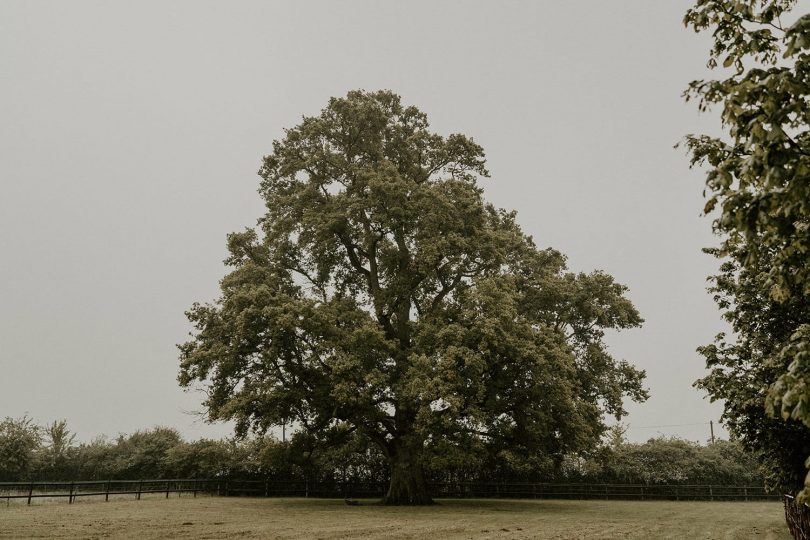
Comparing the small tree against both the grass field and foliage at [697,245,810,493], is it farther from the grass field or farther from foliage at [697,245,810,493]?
foliage at [697,245,810,493]

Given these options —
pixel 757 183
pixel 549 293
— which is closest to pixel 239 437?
pixel 549 293

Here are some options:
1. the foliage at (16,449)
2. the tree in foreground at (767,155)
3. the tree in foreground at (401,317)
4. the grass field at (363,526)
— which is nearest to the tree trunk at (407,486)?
the tree in foreground at (401,317)

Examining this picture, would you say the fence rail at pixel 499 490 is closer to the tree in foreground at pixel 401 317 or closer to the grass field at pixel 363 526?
the tree in foreground at pixel 401 317

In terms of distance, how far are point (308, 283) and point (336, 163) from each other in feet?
20.9

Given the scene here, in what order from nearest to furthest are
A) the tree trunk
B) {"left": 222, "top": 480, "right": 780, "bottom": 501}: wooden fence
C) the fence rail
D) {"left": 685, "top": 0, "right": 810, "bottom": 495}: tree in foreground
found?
{"left": 685, "top": 0, "right": 810, "bottom": 495}: tree in foreground < the tree trunk < the fence rail < {"left": 222, "top": 480, "right": 780, "bottom": 501}: wooden fence

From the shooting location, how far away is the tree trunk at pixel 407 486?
26.1 metres

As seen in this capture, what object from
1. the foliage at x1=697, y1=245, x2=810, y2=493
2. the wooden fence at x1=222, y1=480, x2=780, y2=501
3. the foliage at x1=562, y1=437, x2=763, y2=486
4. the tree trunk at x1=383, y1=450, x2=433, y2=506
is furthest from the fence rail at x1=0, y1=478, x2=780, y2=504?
the foliage at x1=697, y1=245, x2=810, y2=493

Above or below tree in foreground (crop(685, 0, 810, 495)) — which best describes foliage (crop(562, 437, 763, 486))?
below

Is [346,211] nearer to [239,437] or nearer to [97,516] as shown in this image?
[239,437]

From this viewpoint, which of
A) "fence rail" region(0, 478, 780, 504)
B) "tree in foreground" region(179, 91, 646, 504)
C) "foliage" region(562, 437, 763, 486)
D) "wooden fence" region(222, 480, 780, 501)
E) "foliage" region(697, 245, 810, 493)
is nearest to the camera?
"foliage" region(697, 245, 810, 493)

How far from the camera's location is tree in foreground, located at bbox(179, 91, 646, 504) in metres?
22.1

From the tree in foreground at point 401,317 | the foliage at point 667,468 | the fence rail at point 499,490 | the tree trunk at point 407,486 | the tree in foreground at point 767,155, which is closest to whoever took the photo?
the tree in foreground at point 767,155

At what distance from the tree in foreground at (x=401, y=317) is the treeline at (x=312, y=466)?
43.4 feet

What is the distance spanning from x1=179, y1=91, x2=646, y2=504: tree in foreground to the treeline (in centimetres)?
1324
